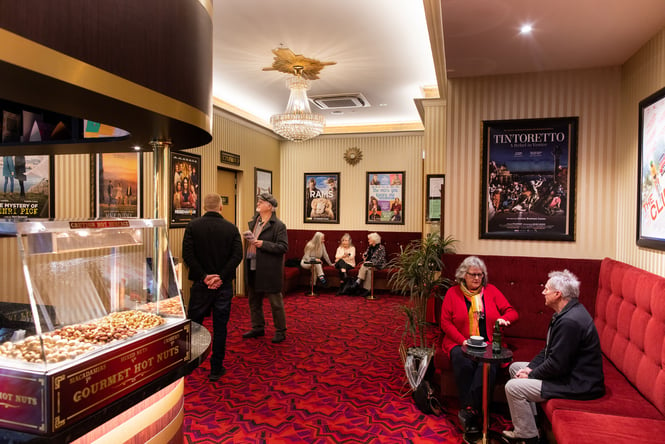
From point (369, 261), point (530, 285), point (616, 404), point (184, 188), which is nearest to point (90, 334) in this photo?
point (616, 404)

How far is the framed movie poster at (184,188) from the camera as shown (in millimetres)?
6242

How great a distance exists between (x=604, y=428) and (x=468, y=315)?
1.33 meters

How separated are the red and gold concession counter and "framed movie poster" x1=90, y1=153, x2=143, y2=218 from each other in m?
3.58

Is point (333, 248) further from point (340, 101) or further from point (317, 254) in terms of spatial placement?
point (340, 101)

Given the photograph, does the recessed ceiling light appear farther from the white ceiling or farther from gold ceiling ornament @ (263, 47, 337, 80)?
gold ceiling ornament @ (263, 47, 337, 80)

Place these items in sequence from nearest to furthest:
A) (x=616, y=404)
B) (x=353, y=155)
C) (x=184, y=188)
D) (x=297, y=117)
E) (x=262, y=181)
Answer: (x=616, y=404)
(x=297, y=117)
(x=184, y=188)
(x=262, y=181)
(x=353, y=155)

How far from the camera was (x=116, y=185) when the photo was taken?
5.04 metres

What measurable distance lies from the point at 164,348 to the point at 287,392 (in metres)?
2.47

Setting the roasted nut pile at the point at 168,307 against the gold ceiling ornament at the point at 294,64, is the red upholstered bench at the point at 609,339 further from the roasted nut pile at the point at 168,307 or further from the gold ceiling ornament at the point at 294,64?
the gold ceiling ornament at the point at 294,64

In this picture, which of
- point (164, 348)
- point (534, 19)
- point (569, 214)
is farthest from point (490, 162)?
point (164, 348)

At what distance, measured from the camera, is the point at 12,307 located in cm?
125

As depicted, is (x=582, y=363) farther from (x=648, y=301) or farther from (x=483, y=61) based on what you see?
(x=483, y=61)

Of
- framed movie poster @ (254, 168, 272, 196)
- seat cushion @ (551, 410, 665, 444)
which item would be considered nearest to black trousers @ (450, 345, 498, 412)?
seat cushion @ (551, 410, 665, 444)

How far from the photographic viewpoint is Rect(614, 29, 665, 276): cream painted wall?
3158 millimetres
